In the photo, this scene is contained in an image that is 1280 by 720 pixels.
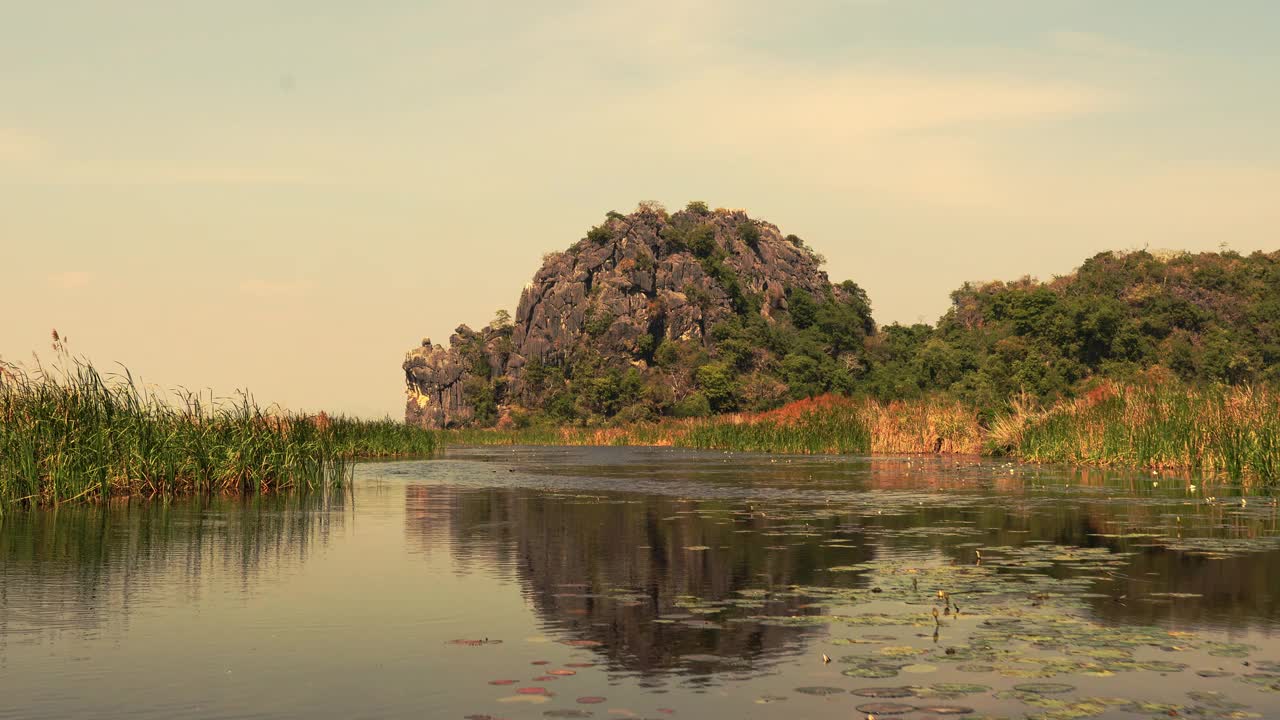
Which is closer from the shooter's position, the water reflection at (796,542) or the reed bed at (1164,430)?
the water reflection at (796,542)

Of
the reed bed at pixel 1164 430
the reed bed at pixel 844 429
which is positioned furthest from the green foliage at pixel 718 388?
the reed bed at pixel 1164 430

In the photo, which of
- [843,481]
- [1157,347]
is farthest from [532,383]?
[843,481]

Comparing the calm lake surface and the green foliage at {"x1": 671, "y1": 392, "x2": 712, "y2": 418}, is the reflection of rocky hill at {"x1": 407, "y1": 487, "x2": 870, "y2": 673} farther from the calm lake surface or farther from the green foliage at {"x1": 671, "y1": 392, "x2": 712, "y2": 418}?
the green foliage at {"x1": 671, "y1": 392, "x2": 712, "y2": 418}

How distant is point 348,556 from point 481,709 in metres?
8.94

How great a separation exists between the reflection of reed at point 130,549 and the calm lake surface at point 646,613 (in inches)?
3.1

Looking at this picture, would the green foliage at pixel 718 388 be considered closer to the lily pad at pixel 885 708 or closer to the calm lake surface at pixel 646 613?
the calm lake surface at pixel 646 613

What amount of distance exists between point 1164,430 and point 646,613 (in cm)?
2773

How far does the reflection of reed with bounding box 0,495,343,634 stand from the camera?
38.8ft

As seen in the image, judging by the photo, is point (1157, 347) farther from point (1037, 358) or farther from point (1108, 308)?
point (1037, 358)

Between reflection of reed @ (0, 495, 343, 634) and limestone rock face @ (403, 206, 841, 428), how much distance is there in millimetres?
135733

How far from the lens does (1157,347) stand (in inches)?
4473

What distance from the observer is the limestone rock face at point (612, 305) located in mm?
163125

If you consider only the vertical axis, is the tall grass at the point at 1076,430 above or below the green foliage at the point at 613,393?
below

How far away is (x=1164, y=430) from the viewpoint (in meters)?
34.5
